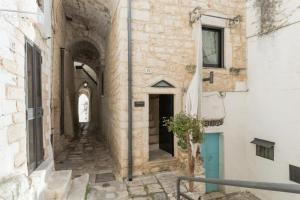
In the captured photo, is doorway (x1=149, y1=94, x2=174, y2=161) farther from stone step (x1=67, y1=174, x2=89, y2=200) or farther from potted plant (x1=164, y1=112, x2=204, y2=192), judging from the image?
stone step (x1=67, y1=174, x2=89, y2=200)

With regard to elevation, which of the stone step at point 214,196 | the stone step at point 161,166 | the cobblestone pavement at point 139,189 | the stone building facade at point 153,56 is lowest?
the stone step at point 214,196

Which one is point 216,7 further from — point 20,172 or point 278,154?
point 20,172

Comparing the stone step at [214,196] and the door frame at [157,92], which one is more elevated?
the door frame at [157,92]

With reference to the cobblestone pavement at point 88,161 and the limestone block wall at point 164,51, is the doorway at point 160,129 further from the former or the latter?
the cobblestone pavement at point 88,161

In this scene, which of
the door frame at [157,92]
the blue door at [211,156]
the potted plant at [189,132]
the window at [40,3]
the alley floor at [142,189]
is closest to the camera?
the window at [40,3]

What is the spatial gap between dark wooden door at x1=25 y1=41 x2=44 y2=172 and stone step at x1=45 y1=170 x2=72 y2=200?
0.37 metres

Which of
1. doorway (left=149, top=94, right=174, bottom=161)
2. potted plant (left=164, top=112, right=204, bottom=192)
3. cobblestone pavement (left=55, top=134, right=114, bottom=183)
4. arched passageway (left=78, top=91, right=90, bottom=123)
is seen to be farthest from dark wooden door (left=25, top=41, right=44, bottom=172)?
arched passageway (left=78, top=91, right=90, bottom=123)

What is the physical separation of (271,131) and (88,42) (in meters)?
8.48

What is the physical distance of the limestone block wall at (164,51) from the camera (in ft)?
17.1

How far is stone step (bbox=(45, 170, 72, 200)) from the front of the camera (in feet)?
10.7

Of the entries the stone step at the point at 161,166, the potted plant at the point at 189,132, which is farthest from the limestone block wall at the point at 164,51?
the potted plant at the point at 189,132

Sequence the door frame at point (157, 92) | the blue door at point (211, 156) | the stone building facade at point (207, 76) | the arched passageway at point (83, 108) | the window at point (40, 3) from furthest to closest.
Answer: the arched passageway at point (83, 108) → the blue door at point (211, 156) → the door frame at point (157, 92) → the stone building facade at point (207, 76) → the window at point (40, 3)

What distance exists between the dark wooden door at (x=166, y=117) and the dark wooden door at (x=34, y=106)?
326 cm

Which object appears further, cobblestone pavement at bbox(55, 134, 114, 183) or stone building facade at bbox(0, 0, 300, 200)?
cobblestone pavement at bbox(55, 134, 114, 183)
